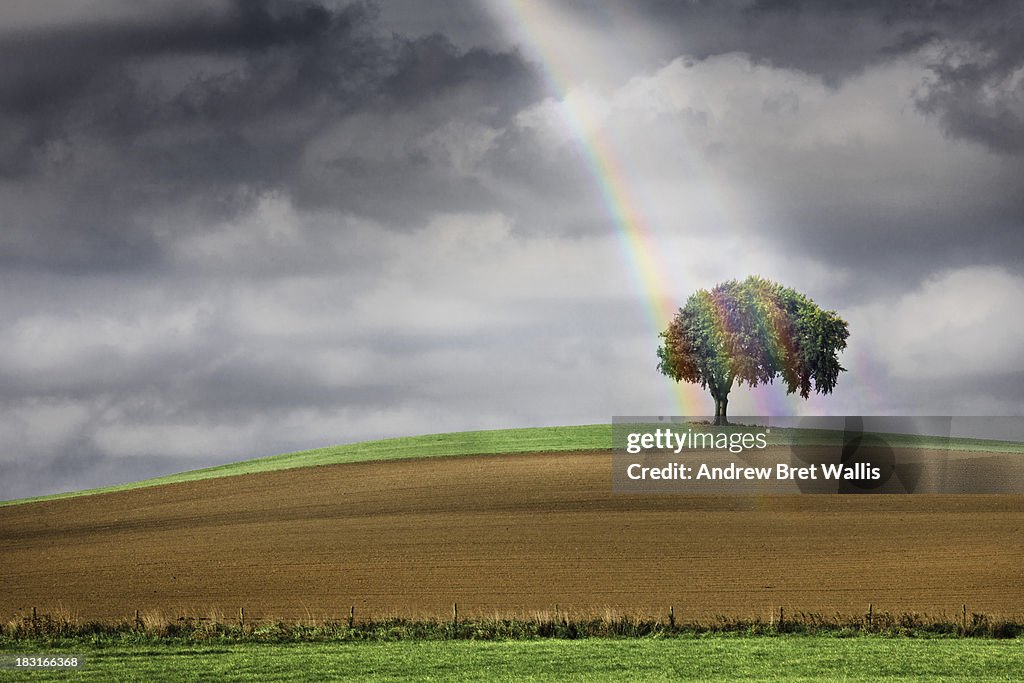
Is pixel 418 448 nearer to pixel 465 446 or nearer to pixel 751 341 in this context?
pixel 465 446

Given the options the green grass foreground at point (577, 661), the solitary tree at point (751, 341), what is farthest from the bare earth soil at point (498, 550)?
the solitary tree at point (751, 341)

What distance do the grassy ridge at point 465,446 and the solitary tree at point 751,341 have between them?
20.3 feet

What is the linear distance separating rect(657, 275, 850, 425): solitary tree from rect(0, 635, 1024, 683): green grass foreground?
5192 centimetres

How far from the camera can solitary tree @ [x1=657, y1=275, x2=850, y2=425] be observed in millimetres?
73625

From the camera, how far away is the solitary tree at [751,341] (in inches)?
2899

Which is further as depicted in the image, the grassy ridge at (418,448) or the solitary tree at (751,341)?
the solitary tree at (751,341)

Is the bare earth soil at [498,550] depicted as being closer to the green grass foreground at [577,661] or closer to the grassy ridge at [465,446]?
the green grass foreground at [577,661]

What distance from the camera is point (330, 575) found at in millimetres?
32156

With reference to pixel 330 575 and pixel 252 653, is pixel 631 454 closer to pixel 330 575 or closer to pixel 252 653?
pixel 330 575

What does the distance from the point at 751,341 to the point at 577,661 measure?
56.6 m

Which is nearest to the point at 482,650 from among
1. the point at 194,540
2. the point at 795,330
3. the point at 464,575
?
the point at 464,575

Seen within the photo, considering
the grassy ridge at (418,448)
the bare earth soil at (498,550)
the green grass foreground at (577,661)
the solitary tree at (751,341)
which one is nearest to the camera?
the green grass foreground at (577,661)

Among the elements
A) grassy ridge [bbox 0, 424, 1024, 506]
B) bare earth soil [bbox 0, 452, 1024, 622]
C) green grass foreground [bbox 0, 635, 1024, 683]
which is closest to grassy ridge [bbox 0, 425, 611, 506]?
grassy ridge [bbox 0, 424, 1024, 506]

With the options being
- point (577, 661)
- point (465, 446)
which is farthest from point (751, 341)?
point (577, 661)
